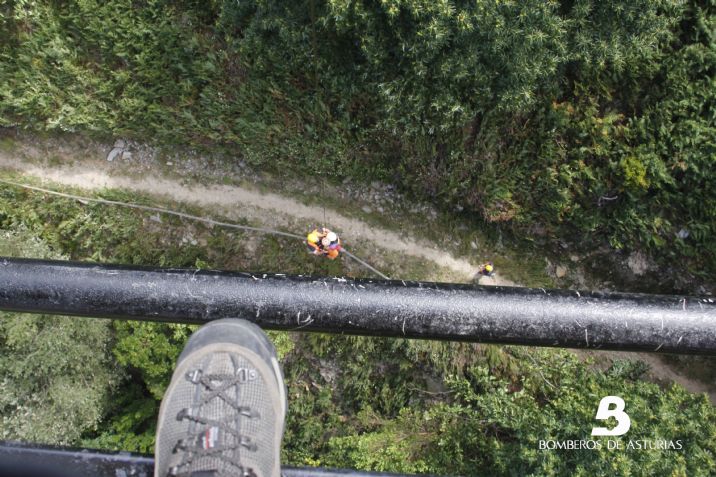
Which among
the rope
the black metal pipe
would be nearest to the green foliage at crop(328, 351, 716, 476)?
the rope

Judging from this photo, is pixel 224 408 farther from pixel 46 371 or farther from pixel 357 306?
pixel 46 371

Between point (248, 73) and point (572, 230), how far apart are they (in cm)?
735

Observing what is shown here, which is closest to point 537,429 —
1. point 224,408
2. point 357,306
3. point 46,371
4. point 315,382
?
point 315,382

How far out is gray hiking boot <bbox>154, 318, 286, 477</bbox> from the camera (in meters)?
2.47

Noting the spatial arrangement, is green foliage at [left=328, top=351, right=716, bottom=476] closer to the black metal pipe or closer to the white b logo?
the white b logo

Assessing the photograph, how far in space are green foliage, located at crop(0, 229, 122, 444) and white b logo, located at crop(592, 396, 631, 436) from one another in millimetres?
9591

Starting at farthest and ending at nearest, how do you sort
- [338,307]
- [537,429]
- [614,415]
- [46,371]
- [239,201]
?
[239,201] → [46,371] → [537,429] → [614,415] → [338,307]

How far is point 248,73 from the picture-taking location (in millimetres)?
9828

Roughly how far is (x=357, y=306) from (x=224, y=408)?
1321mm

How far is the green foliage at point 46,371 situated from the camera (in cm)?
984

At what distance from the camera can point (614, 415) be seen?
7.81 m

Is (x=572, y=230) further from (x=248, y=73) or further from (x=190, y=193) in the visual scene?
(x=190, y=193)

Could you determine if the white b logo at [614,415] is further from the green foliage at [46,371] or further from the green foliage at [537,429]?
Result: the green foliage at [46,371]

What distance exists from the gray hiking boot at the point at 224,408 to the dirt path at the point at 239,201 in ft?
27.6
